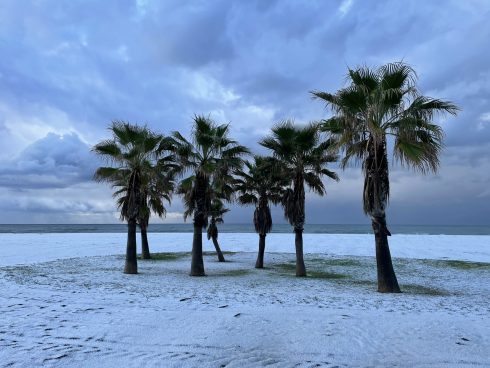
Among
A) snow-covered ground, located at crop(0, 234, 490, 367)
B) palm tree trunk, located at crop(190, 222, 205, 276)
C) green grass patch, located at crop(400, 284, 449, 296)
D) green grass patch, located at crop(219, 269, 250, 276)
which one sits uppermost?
palm tree trunk, located at crop(190, 222, 205, 276)

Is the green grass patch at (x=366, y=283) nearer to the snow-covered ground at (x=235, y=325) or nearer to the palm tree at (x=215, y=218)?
the snow-covered ground at (x=235, y=325)

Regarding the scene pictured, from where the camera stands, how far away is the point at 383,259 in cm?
1495

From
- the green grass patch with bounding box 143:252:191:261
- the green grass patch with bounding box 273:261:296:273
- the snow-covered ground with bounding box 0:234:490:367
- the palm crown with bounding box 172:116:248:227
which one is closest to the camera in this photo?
the snow-covered ground with bounding box 0:234:490:367

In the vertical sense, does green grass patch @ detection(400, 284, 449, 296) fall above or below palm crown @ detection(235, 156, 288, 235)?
below

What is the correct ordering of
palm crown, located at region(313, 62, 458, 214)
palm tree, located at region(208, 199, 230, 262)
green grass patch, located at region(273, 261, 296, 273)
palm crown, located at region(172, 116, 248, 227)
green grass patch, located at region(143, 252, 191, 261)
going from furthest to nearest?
green grass patch, located at region(143, 252, 191, 261)
palm tree, located at region(208, 199, 230, 262)
green grass patch, located at region(273, 261, 296, 273)
palm crown, located at region(172, 116, 248, 227)
palm crown, located at region(313, 62, 458, 214)

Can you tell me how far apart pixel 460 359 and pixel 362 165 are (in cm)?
894

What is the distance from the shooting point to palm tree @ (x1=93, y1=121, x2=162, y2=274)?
1969cm

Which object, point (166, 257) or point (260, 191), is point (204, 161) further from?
point (166, 257)

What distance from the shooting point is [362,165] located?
15.1 m

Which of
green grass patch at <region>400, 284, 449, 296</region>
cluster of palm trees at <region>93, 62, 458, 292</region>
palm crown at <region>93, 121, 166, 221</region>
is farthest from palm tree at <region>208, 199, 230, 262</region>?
green grass patch at <region>400, 284, 449, 296</region>

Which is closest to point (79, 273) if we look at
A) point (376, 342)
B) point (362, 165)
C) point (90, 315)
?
point (90, 315)

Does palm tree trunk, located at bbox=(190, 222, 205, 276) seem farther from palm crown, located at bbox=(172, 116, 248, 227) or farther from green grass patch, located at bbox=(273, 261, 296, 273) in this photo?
green grass patch, located at bbox=(273, 261, 296, 273)

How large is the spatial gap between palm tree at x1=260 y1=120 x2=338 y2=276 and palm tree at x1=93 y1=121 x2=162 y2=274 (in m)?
6.03

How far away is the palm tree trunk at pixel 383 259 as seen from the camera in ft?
48.5
